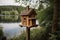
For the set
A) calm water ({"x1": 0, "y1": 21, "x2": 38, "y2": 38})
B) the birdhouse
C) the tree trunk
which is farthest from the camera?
calm water ({"x1": 0, "y1": 21, "x2": 38, "y2": 38})

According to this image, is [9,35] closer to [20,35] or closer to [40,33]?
[20,35]

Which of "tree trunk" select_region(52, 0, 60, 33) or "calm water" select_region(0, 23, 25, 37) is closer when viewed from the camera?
"tree trunk" select_region(52, 0, 60, 33)

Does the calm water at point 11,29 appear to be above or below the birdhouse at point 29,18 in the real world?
below

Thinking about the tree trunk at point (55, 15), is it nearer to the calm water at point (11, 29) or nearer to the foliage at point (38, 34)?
the foliage at point (38, 34)

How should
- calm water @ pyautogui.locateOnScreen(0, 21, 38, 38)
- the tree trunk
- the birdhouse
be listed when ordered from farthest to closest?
1. calm water @ pyautogui.locateOnScreen(0, 21, 38, 38)
2. the tree trunk
3. the birdhouse

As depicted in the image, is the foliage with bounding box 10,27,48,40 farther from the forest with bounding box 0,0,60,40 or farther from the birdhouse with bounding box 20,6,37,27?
the birdhouse with bounding box 20,6,37,27

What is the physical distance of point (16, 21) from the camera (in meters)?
2.74

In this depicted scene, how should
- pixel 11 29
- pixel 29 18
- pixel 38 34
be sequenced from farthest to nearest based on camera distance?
pixel 11 29 → pixel 38 34 → pixel 29 18

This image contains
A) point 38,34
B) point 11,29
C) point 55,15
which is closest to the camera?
point 55,15

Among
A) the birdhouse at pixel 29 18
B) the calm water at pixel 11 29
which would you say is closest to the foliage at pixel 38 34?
the calm water at pixel 11 29

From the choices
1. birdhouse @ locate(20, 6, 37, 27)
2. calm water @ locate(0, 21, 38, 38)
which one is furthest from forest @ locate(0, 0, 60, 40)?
birdhouse @ locate(20, 6, 37, 27)

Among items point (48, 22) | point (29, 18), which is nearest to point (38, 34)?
point (48, 22)

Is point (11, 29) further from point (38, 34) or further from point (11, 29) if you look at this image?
point (38, 34)

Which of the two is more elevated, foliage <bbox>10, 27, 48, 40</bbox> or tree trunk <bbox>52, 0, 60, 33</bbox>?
tree trunk <bbox>52, 0, 60, 33</bbox>
